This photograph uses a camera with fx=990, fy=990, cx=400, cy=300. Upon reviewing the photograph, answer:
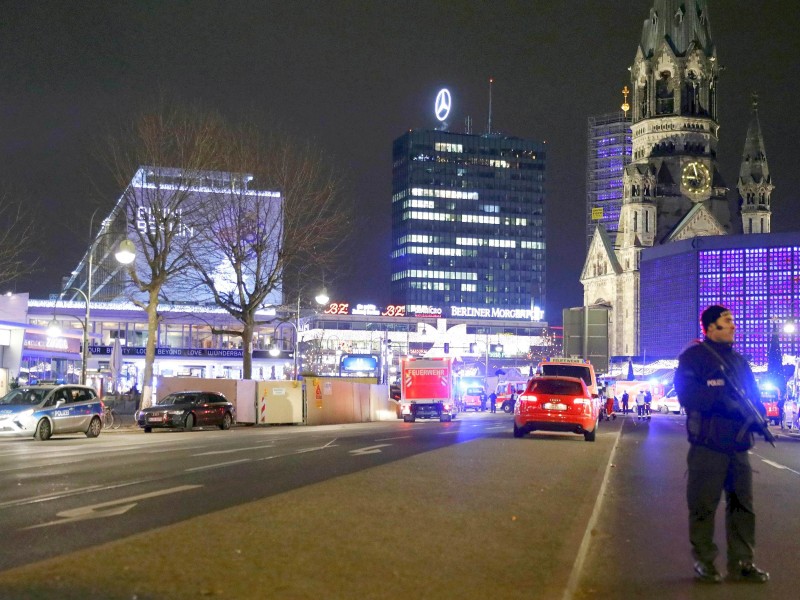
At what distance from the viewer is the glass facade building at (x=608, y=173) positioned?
7682 inches

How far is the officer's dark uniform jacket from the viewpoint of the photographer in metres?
7.81

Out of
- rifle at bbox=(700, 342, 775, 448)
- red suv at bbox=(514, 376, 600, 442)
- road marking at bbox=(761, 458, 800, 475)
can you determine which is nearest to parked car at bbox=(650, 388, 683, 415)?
red suv at bbox=(514, 376, 600, 442)

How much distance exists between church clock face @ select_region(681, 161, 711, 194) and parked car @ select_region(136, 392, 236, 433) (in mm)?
113236

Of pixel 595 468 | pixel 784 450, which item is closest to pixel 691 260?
pixel 784 450

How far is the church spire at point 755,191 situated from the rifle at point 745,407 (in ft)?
467

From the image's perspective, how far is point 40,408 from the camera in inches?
1099

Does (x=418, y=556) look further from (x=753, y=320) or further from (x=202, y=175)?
(x=753, y=320)

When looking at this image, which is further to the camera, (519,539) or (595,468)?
(595,468)

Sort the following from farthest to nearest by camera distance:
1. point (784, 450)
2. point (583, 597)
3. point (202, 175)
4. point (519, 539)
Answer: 1. point (202, 175)
2. point (784, 450)
3. point (519, 539)
4. point (583, 597)

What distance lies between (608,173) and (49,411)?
588 ft

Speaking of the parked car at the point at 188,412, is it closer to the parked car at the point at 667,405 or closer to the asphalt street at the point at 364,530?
the asphalt street at the point at 364,530

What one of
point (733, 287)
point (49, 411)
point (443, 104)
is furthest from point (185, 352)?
point (443, 104)

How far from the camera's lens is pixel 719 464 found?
309 inches

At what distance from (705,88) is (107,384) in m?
91.2
